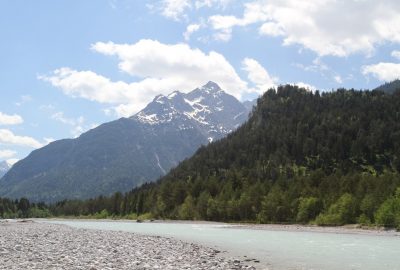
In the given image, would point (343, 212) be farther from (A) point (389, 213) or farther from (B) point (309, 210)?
(A) point (389, 213)

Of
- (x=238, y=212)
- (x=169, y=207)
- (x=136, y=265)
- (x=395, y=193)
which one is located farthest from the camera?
(x=169, y=207)

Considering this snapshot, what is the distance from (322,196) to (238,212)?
105 ft

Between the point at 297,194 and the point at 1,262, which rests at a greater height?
the point at 297,194

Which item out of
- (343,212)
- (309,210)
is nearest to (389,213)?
(343,212)

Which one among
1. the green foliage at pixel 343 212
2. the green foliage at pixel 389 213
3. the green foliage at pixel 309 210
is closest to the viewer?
the green foliage at pixel 389 213

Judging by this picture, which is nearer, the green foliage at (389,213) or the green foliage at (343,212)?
the green foliage at (389,213)

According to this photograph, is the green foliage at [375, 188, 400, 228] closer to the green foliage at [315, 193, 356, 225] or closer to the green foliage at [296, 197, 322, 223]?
the green foliage at [315, 193, 356, 225]

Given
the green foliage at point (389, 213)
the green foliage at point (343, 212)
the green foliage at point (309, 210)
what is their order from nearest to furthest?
the green foliage at point (389, 213)
the green foliage at point (343, 212)
the green foliage at point (309, 210)

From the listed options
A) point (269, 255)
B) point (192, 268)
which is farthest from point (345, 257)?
point (192, 268)

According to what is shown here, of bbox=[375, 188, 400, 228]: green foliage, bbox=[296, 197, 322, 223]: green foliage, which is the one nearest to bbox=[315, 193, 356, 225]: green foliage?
bbox=[296, 197, 322, 223]: green foliage

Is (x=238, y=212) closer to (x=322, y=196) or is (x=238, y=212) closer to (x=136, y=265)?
(x=322, y=196)

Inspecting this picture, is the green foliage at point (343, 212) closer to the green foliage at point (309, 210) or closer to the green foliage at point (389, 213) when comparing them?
the green foliage at point (309, 210)

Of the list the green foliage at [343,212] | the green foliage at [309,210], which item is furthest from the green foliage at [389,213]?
the green foliage at [309,210]

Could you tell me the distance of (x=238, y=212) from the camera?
150 m
